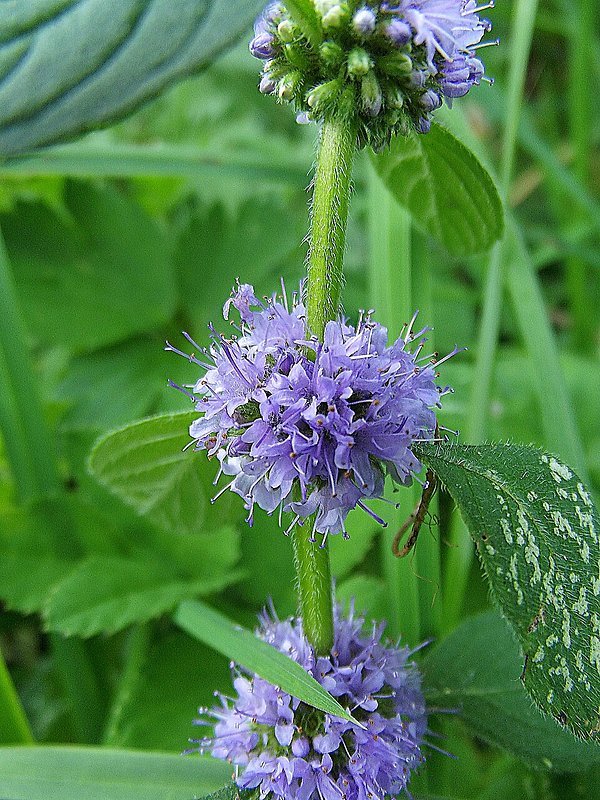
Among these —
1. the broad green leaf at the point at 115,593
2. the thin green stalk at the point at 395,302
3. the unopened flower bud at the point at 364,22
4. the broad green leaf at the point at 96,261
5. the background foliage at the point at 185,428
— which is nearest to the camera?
the unopened flower bud at the point at 364,22

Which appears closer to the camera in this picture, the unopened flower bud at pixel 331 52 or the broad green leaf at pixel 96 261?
the unopened flower bud at pixel 331 52

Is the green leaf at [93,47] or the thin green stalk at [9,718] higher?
the green leaf at [93,47]

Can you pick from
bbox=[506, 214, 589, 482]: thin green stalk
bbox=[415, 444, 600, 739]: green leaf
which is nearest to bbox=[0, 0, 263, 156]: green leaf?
bbox=[415, 444, 600, 739]: green leaf

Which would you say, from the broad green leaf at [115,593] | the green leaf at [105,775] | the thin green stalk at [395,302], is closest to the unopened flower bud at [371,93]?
the thin green stalk at [395,302]

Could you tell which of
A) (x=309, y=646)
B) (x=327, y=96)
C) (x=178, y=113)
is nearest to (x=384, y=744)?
(x=309, y=646)

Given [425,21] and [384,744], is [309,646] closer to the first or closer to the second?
[384,744]

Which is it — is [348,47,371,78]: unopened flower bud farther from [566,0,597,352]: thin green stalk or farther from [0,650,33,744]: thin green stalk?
[566,0,597,352]: thin green stalk

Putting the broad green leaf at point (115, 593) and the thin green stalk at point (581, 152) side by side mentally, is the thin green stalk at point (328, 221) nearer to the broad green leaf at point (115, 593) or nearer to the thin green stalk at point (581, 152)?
the broad green leaf at point (115, 593)

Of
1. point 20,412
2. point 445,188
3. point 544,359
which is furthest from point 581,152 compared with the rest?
point 20,412
